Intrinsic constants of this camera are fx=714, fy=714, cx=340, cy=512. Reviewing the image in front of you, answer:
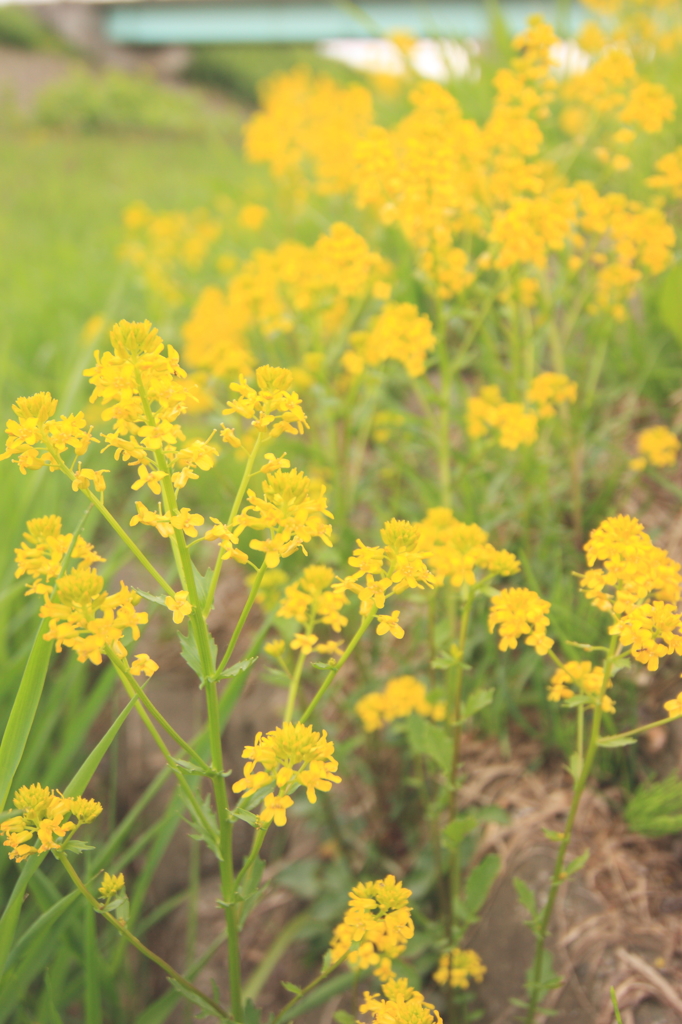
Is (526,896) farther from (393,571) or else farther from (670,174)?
(670,174)

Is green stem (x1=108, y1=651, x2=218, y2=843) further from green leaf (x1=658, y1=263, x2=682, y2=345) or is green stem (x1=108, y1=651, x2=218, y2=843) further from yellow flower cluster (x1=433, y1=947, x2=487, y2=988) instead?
green leaf (x1=658, y1=263, x2=682, y2=345)

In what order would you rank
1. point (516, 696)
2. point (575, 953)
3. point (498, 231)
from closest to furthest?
1. point (575, 953)
2. point (498, 231)
3. point (516, 696)

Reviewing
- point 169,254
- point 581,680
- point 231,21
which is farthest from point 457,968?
point 231,21

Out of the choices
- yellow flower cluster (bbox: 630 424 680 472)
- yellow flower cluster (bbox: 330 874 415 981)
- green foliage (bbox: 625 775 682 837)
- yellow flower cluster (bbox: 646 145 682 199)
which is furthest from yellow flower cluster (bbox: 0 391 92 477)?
yellow flower cluster (bbox: 646 145 682 199)

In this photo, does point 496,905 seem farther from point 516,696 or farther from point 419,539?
point 419,539

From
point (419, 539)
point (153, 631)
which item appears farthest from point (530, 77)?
point (153, 631)
